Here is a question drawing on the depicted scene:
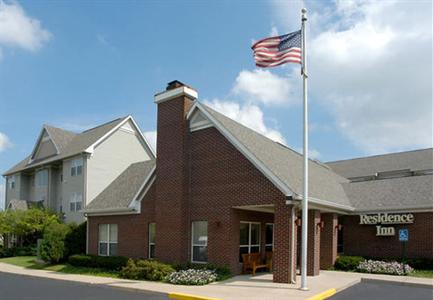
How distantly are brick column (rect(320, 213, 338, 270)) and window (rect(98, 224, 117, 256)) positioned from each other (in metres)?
11.2

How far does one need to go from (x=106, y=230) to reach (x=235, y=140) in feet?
35.5

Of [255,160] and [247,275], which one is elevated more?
[255,160]

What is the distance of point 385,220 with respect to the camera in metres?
22.4

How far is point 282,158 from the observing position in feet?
72.1

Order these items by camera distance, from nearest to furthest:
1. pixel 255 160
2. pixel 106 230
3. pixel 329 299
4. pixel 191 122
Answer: pixel 329 299 → pixel 255 160 → pixel 191 122 → pixel 106 230

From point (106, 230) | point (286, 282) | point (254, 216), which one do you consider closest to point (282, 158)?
point (254, 216)

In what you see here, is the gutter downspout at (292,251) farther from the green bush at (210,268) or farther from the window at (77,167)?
the window at (77,167)

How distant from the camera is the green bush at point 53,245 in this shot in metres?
25.9

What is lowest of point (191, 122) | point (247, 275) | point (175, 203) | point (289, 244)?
point (247, 275)

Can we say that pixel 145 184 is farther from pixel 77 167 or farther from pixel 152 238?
pixel 77 167

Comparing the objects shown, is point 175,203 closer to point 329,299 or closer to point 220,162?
point 220,162

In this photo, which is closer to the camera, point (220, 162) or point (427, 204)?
point (220, 162)

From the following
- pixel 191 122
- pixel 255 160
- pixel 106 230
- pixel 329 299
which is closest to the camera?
pixel 329 299

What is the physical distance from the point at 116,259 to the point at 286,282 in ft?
31.1
